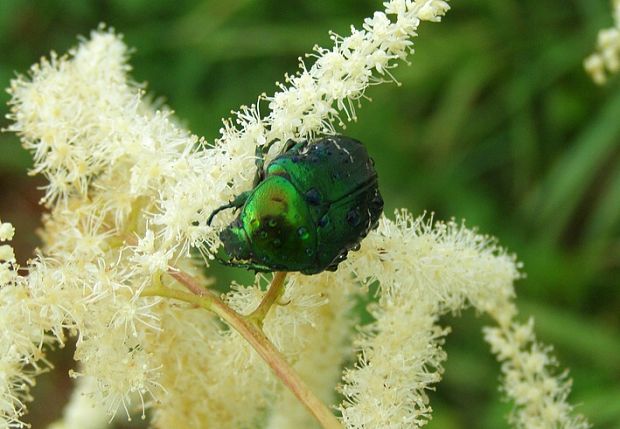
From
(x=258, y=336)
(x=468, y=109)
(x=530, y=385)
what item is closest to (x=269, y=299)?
(x=258, y=336)

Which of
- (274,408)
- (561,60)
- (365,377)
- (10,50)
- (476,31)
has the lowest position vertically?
(365,377)

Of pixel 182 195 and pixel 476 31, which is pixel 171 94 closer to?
pixel 476 31

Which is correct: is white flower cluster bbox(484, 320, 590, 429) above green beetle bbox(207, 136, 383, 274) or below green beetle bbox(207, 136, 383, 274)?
below

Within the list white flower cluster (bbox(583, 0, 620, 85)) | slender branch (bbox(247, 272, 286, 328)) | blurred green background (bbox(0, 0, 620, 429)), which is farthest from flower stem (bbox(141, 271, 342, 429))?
blurred green background (bbox(0, 0, 620, 429))

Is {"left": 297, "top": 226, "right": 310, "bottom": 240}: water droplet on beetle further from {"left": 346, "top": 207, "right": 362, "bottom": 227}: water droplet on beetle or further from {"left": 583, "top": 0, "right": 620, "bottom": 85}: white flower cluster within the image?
{"left": 583, "top": 0, "right": 620, "bottom": 85}: white flower cluster

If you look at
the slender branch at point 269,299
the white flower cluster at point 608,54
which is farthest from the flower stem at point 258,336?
the white flower cluster at point 608,54

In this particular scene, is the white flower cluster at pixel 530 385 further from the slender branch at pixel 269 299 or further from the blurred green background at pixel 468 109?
the blurred green background at pixel 468 109

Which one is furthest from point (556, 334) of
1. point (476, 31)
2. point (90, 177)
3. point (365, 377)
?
point (90, 177)
